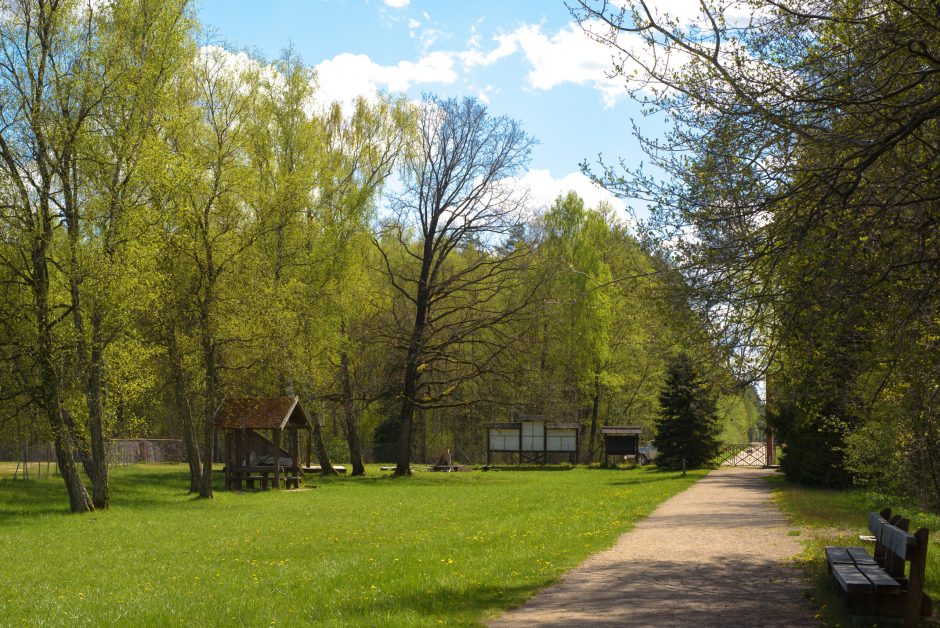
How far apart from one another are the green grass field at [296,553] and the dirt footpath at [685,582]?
47 centimetres

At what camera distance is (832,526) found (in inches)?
640

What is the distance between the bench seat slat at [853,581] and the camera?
8.16 metres

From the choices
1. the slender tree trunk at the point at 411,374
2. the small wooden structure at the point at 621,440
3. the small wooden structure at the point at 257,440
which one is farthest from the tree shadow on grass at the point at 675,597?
the small wooden structure at the point at 621,440

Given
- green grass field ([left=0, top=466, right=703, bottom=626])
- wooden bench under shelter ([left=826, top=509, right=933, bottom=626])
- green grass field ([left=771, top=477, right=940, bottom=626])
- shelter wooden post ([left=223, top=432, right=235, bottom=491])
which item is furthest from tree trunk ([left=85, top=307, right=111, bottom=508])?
wooden bench under shelter ([left=826, top=509, right=933, bottom=626])

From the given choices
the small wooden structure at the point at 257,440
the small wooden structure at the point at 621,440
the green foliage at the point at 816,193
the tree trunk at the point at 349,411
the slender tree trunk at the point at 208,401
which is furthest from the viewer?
the small wooden structure at the point at 621,440

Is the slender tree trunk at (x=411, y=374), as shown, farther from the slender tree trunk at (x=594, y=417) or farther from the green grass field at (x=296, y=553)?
the slender tree trunk at (x=594, y=417)

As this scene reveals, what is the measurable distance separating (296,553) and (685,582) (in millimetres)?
6629

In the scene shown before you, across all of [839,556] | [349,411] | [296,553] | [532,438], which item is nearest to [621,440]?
[532,438]

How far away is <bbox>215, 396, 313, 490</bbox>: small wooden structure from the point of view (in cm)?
3309

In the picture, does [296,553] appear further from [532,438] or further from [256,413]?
[532,438]

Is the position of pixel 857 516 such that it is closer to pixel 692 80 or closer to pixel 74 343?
pixel 692 80

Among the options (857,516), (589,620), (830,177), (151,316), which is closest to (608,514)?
(857,516)

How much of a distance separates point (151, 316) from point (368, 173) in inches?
616

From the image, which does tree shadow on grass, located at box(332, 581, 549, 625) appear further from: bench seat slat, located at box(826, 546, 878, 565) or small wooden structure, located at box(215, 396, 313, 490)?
small wooden structure, located at box(215, 396, 313, 490)
